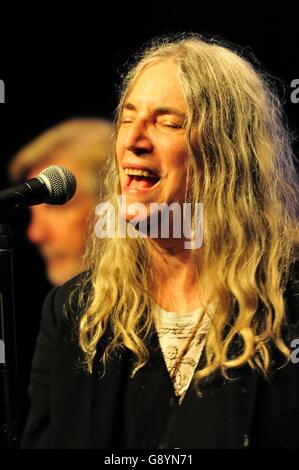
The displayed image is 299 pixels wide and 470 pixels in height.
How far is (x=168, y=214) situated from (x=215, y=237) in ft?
0.49

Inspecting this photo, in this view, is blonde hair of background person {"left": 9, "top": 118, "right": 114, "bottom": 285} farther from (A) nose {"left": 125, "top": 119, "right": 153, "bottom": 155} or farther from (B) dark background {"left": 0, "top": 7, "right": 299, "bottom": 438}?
(A) nose {"left": 125, "top": 119, "right": 153, "bottom": 155}

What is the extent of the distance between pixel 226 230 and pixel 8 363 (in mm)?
748

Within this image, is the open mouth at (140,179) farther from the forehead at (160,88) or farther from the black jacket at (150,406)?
the black jacket at (150,406)

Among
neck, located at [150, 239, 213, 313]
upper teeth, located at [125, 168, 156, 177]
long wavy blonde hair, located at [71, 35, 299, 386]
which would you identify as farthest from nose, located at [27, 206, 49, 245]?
upper teeth, located at [125, 168, 156, 177]

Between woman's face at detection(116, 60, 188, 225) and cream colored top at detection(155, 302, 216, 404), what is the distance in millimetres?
294

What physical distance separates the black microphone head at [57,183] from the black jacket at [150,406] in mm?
564

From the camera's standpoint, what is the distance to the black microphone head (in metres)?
1.27

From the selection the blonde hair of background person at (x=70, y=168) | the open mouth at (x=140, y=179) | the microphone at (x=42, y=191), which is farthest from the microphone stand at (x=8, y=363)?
the blonde hair of background person at (x=70, y=168)

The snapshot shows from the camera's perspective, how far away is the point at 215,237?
1.74 metres

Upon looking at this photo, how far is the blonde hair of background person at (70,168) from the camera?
8.05ft

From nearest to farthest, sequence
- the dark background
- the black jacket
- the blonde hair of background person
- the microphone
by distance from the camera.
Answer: the microphone < the black jacket < the dark background < the blonde hair of background person

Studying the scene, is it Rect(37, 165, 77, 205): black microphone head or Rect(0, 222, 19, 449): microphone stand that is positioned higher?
Rect(37, 165, 77, 205): black microphone head

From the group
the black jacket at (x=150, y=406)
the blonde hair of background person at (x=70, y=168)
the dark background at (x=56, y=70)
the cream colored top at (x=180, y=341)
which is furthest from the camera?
the blonde hair of background person at (x=70, y=168)

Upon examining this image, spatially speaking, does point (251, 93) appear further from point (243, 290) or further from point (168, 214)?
point (243, 290)
